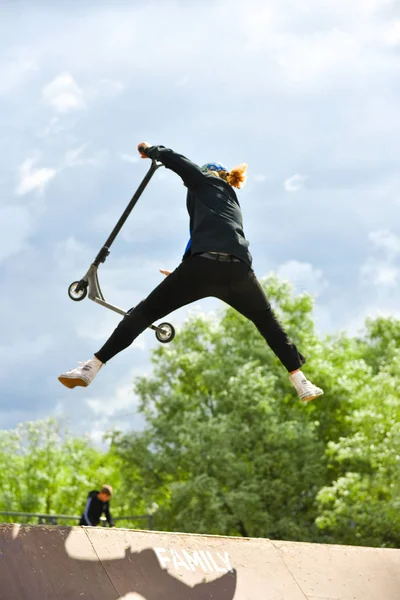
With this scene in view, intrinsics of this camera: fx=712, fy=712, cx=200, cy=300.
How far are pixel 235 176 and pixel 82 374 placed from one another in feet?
7.24

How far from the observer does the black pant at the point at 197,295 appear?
5.84m

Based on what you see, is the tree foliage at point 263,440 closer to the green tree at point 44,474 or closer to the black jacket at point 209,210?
the green tree at point 44,474

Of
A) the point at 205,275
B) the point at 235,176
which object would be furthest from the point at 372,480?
the point at 205,275

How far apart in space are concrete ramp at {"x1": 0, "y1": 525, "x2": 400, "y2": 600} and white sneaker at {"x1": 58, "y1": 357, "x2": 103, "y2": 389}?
4.23 feet

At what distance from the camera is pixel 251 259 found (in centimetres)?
604

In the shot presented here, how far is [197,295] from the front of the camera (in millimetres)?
6016

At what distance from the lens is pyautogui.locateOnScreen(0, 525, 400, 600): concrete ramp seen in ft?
15.1

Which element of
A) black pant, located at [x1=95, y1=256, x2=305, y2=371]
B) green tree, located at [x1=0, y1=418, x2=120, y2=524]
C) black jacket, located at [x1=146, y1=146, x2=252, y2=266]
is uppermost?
black jacket, located at [x1=146, y1=146, x2=252, y2=266]

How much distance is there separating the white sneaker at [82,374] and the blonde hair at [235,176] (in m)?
1.97

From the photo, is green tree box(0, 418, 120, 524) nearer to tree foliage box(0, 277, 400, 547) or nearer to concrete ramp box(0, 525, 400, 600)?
tree foliage box(0, 277, 400, 547)

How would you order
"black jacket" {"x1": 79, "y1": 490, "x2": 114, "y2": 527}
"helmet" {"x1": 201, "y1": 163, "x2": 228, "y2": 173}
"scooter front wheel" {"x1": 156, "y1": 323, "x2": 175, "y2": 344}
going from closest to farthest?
1. "helmet" {"x1": 201, "y1": 163, "x2": 228, "y2": 173}
2. "scooter front wheel" {"x1": 156, "y1": 323, "x2": 175, "y2": 344}
3. "black jacket" {"x1": 79, "y1": 490, "x2": 114, "y2": 527}

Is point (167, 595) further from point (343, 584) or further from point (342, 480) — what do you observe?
point (342, 480)

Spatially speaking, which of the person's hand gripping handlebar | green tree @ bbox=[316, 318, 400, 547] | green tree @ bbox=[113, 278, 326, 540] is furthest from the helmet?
green tree @ bbox=[113, 278, 326, 540]

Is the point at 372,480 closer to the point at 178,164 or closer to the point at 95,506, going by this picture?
the point at 95,506
